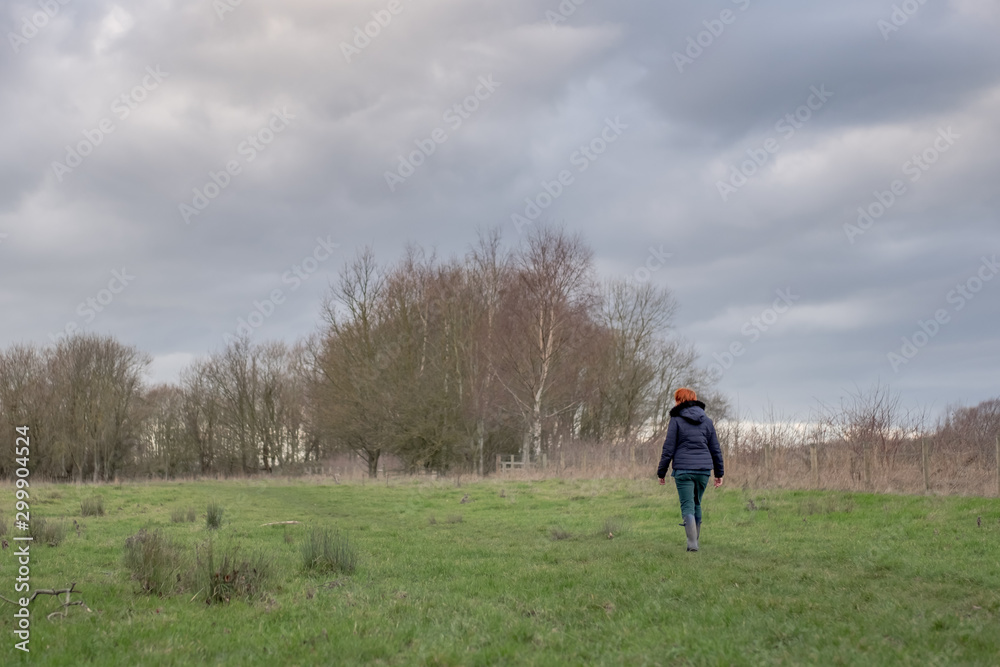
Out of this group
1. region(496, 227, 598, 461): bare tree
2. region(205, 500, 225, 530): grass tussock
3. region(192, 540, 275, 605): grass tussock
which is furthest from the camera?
region(496, 227, 598, 461): bare tree

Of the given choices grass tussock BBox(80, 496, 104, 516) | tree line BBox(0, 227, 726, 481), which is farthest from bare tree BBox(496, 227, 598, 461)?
grass tussock BBox(80, 496, 104, 516)

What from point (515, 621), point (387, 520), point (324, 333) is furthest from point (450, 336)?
point (515, 621)

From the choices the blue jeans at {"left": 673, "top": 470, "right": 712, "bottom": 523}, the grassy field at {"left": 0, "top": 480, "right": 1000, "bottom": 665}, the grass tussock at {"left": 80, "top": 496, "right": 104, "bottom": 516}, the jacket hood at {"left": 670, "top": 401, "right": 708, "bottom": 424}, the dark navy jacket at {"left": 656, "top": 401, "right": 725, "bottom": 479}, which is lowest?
the grass tussock at {"left": 80, "top": 496, "right": 104, "bottom": 516}

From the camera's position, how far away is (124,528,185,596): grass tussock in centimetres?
797

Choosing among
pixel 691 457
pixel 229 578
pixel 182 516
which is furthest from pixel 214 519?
pixel 691 457

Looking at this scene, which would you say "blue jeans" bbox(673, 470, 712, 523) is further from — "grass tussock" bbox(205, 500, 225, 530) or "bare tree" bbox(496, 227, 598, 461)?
"bare tree" bbox(496, 227, 598, 461)

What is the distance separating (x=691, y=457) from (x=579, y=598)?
3.92 m

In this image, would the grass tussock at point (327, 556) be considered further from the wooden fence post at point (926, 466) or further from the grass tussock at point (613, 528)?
the wooden fence post at point (926, 466)

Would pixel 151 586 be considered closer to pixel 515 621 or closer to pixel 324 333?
pixel 515 621

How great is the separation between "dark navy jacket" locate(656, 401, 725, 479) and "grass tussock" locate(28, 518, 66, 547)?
9.60 m

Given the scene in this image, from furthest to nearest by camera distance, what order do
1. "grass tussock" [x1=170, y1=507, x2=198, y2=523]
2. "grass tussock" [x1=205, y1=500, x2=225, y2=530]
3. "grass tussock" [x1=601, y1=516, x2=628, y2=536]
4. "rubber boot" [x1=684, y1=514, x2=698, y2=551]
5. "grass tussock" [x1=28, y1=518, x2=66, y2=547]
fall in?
"grass tussock" [x1=170, y1=507, x2=198, y2=523]
"grass tussock" [x1=205, y1=500, x2=225, y2=530]
"grass tussock" [x1=601, y1=516, x2=628, y2=536]
"grass tussock" [x1=28, y1=518, x2=66, y2=547]
"rubber boot" [x1=684, y1=514, x2=698, y2=551]

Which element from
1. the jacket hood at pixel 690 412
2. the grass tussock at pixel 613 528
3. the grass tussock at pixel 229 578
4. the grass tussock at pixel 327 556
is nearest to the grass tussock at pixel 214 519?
the grass tussock at pixel 327 556

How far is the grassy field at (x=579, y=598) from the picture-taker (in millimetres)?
5496

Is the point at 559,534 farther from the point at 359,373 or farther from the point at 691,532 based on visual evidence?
the point at 359,373
